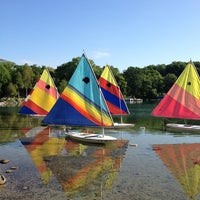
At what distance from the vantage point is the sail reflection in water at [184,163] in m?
19.3

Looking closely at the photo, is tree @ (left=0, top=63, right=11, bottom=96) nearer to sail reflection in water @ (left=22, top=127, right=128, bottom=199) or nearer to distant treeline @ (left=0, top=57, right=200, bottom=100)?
distant treeline @ (left=0, top=57, right=200, bottom=100)

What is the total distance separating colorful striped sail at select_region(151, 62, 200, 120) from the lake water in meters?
4.64

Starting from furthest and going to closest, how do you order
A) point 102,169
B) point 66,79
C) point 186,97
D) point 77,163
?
point 66,79
point 186,97
point 77,163
point 102,169

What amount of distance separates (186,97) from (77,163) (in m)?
20.8

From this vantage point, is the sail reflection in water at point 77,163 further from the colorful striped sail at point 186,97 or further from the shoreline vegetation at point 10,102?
the shoreline vegetation at point 10,102

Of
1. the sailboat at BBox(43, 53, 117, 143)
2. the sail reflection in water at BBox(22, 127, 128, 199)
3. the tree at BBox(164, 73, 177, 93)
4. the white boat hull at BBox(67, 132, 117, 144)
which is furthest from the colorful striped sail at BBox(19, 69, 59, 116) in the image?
the tree at BBox(164, 73, 177, 93)

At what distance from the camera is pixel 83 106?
3312cm

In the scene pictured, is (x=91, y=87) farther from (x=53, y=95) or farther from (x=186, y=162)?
(x=53, y=95)

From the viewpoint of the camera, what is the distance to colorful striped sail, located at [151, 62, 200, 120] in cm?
3962

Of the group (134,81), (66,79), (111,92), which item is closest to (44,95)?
(111,92)

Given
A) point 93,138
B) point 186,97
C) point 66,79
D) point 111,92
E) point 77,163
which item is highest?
point 66,79

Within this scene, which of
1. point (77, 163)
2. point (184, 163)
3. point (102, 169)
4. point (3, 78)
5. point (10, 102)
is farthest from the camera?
point (3, 78)

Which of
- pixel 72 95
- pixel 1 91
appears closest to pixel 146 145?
pixel 72 95

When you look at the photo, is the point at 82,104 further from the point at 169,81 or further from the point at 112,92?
the point at 169,81
